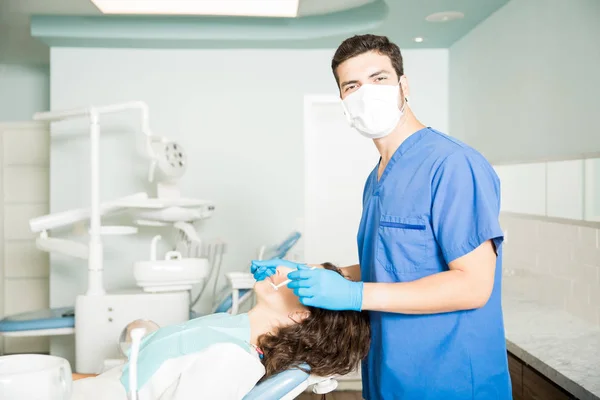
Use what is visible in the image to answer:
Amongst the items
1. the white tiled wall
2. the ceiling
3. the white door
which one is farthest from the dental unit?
the white tiled wall

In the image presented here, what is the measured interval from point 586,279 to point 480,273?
1.05m

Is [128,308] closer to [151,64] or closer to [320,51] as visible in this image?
[151,64]

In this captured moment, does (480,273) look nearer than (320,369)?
Yes

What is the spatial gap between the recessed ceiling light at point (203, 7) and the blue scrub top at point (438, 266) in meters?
1.82

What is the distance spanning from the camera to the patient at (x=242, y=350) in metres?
1.28

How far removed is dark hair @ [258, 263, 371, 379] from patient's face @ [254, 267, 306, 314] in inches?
2.9

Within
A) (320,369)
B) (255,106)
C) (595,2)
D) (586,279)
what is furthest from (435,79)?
(320,369)

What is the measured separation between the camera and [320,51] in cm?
368

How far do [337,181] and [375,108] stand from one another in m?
2.48

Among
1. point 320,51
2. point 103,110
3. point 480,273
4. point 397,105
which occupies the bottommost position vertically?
point 480,273

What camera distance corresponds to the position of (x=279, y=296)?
157 cm

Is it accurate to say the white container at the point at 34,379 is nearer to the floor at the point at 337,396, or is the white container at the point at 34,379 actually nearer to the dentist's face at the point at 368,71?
the dentist's face at the point at 368,71

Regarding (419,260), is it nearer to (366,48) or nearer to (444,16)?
(366,48)

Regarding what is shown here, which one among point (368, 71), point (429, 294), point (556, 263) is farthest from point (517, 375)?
point (368, 71)
